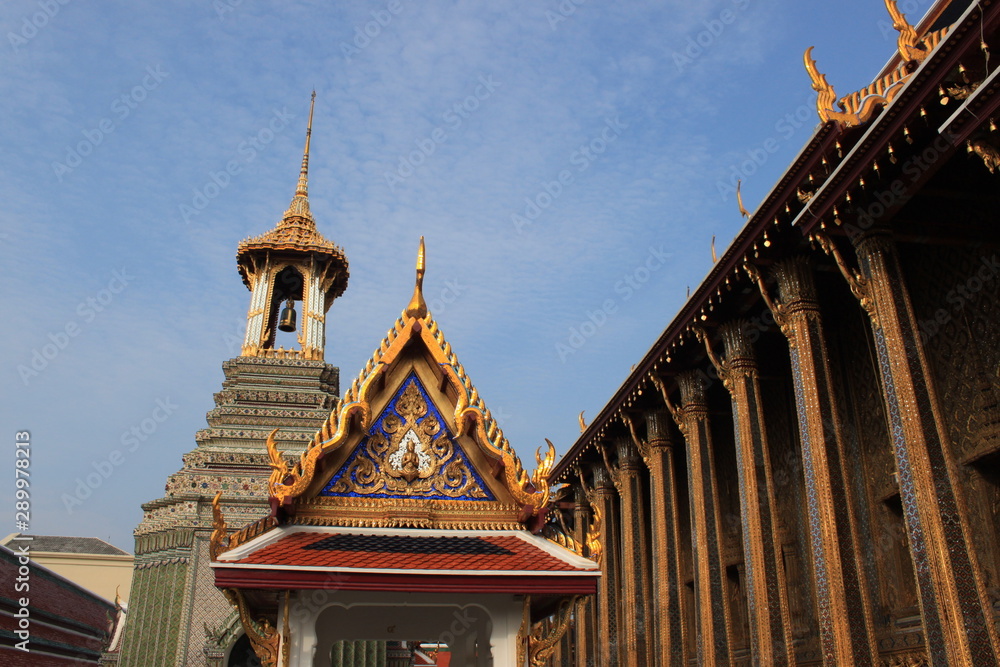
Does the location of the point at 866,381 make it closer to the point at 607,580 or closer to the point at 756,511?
the point at 756,511

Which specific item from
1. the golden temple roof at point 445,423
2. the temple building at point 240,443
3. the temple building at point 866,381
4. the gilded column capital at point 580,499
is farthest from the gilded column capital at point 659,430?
the golden temple roof at point 445,423

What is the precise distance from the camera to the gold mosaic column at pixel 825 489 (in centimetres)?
905

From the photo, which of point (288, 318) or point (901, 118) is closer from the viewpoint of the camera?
point (901, 118)

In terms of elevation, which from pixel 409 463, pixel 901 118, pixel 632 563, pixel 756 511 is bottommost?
pixel 409 463

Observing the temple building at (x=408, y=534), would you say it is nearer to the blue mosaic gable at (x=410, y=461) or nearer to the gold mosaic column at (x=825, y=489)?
the blue mosaic gable at (x=410, y=461)

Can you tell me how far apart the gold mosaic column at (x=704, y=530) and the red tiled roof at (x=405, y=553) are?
7.02m

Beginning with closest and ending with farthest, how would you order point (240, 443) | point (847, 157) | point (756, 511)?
point (847, 157), point (756, 511), point (240, 443)

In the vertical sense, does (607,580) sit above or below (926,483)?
above

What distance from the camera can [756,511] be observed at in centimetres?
1153

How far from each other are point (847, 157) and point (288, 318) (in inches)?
790

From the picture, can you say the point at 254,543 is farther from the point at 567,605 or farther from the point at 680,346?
the point at 680,346

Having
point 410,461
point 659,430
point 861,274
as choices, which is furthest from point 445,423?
point 659,430

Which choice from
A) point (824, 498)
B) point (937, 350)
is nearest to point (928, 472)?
point (824, 498)

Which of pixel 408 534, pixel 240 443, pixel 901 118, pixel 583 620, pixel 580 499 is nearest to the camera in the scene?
pixel 408 534
